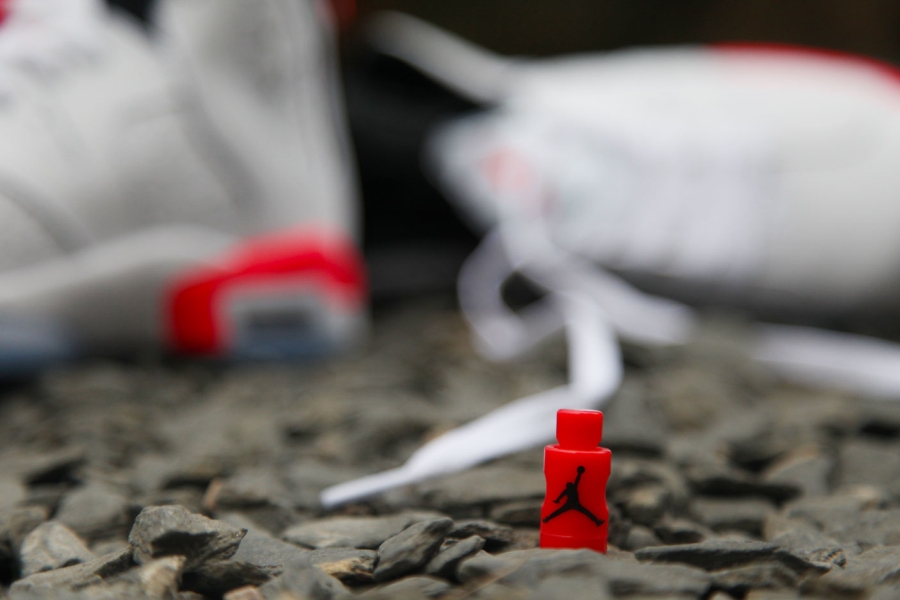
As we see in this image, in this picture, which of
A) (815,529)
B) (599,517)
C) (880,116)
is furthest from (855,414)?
(880,116)

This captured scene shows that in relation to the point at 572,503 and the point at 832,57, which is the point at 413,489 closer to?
the point at 572,503

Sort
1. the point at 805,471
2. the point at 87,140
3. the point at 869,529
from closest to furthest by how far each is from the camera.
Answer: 1. the point at 869,529
2. the point at 805,471
3. the point at 87,140

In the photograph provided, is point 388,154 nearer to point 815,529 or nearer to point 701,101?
point 701,101

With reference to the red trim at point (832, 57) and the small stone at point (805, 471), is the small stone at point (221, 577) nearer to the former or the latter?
the small stone at point (805, 471)

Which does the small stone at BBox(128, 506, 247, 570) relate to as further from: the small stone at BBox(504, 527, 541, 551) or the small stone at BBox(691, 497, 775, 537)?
the small stone at BBox(691, 497, 775, 537)

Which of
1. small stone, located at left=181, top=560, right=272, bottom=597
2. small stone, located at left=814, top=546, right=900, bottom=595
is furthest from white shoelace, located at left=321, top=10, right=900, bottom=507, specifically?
small stone, located at left=814, top=546, right=900, bottom=595

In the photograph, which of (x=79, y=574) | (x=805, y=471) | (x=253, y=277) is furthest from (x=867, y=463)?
(x=253, y=277)
